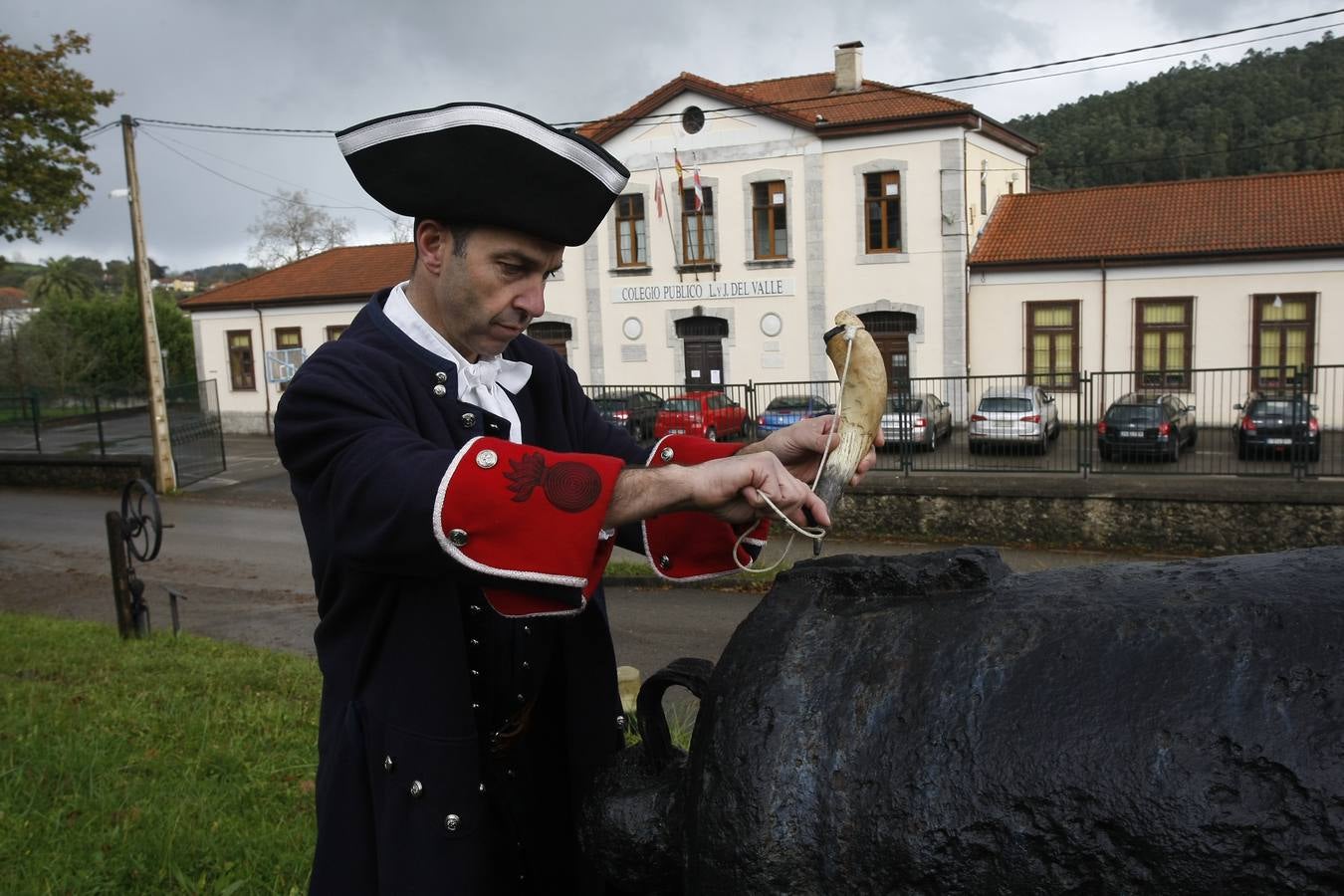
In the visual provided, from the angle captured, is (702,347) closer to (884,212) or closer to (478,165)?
(884,212)

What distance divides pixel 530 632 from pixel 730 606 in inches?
337

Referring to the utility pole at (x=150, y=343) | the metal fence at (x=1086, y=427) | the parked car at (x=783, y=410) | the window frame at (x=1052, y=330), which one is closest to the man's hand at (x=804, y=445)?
the metal fence at (x=1086, y=427)

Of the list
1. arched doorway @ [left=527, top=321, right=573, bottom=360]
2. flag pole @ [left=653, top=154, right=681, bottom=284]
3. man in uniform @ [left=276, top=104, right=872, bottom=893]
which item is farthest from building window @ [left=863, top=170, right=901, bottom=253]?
man in uniform @ [left=276, top=104, right=872, bottom=893]

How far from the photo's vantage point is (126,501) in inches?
381

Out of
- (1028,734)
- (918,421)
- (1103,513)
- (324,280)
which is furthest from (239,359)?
(1028,734)

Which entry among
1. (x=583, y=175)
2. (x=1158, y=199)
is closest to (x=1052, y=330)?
(x=1158, y=199)

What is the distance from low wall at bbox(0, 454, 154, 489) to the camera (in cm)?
2042

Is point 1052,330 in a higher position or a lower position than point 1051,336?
higher

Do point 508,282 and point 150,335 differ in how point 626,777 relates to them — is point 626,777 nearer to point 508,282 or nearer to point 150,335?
point 508,282

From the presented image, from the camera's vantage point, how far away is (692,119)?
26.1 m

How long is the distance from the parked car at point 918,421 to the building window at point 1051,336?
9.35m

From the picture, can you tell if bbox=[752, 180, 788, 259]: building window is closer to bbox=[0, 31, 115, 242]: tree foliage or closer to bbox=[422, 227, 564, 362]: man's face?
bbox=[0, 31, 115, 242]: tree foliage

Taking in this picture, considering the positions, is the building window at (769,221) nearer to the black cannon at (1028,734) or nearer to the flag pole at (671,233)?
the flag pole at (671,233)

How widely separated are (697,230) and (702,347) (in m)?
2.84
